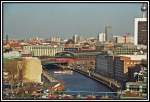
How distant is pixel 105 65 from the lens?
479 centimetres

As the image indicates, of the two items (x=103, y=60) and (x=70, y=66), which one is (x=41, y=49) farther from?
(x=103, y=60)

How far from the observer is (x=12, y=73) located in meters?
4.66

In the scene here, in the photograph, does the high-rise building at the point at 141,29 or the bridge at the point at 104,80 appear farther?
the bridge at the point at 104,80

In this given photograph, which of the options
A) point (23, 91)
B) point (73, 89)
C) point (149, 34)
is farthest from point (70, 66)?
point (149, 34)

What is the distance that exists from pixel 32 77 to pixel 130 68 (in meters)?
1.08

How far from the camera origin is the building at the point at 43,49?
15.7ft

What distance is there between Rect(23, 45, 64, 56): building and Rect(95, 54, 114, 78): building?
17.4 inches

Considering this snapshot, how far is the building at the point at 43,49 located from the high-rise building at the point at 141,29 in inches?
33.2

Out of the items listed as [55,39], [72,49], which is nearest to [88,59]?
[72,49]

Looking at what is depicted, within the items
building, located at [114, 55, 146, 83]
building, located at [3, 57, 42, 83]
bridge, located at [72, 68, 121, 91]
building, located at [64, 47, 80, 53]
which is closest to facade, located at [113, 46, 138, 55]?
building, located at [114, 55, 146, 83]

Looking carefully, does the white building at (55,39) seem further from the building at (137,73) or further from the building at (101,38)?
the building at (137,73)

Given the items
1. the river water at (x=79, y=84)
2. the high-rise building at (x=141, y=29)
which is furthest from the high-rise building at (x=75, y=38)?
the high-rise building at (x=141, y=29)

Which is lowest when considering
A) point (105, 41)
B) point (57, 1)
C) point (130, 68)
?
point (130, 68)

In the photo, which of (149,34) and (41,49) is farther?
(41,49)
